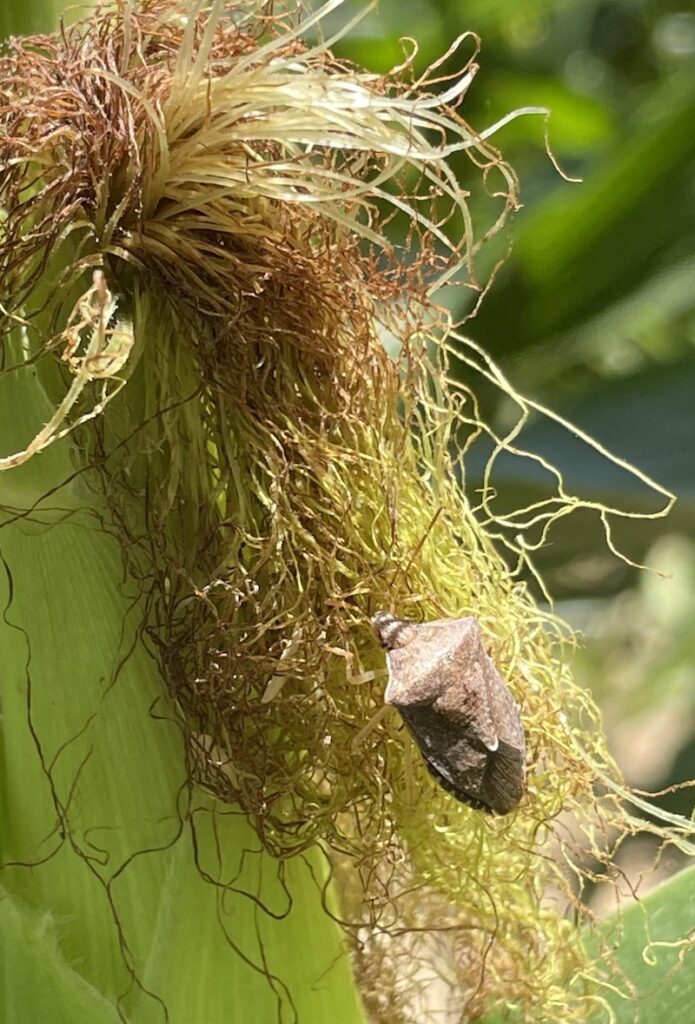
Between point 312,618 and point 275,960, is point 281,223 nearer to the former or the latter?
point 312,618


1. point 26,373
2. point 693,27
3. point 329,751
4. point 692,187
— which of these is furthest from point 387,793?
point 693,27

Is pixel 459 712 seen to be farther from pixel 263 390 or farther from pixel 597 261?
pixel 597 261

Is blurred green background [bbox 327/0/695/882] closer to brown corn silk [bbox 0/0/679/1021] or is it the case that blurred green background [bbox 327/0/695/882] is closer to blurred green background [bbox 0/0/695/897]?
blurred green background [bbox 0/0/695/897]

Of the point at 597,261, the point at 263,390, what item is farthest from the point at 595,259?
the point at 263,390

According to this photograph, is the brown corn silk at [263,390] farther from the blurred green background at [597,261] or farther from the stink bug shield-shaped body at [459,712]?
the blurred green background at [597,261]

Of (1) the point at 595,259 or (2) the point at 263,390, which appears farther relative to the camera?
(1) the point at 595,259

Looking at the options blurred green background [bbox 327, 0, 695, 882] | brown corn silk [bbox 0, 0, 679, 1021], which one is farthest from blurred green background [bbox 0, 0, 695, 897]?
brown corn silk [bbox 0, 0, 679, 1021]

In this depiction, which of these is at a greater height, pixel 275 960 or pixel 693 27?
pixel 693 27
